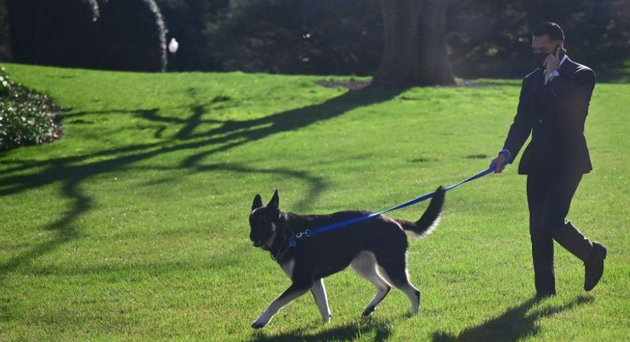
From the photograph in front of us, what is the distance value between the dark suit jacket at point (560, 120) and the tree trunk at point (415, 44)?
19.8m

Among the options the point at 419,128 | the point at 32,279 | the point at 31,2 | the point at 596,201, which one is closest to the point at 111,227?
the point at 32,279

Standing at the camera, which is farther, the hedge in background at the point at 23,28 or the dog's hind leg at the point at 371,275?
the hedge in background at the point at 23,28

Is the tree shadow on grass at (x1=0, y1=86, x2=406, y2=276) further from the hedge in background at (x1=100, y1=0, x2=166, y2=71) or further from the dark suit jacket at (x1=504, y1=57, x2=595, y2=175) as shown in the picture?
the hedge in background at (x1=100, y1=0, x2=166, y2=71)

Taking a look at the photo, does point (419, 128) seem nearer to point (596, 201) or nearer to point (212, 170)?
point (212, 170)

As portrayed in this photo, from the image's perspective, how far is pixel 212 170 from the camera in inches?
650

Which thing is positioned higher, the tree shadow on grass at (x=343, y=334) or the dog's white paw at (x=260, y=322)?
the dog's white paw at (x=260, y=322)

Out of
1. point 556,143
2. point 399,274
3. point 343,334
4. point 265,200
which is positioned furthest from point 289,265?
point 265,200

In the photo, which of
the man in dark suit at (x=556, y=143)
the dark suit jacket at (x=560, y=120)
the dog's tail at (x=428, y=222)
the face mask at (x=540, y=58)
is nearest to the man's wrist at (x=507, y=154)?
the man in dark suit at (x=556, y=143)

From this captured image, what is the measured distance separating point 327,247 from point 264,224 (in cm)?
53

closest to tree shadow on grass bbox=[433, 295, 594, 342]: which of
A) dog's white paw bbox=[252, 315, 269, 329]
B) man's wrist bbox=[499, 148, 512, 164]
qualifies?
man's wrist bbox=[499, 148, 512, 164]

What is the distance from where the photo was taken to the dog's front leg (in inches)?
266

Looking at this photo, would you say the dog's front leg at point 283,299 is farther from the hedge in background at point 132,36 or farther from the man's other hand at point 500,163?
the hedge in background at point 132,36

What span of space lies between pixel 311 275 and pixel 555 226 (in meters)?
1.85

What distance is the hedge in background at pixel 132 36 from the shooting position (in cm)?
3139
